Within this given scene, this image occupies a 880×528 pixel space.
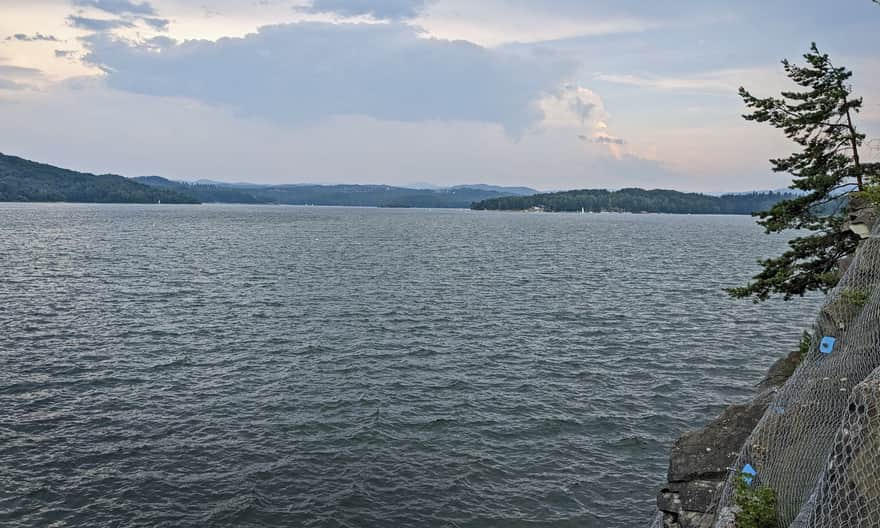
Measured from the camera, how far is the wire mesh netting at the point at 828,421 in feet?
23.5

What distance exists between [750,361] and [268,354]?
2888 centimetres

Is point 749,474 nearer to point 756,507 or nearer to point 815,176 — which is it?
point 756,507

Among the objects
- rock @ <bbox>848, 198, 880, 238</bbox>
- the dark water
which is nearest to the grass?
the dark water

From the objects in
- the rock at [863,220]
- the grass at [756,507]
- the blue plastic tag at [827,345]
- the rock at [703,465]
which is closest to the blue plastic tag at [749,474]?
the grass at [756,507]

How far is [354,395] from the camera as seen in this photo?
28219 millimetres

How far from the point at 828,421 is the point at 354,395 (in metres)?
21.0

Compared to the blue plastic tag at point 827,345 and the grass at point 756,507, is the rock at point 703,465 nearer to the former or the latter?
the grass at point 756,507

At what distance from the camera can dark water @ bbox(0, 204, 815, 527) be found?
19.5m

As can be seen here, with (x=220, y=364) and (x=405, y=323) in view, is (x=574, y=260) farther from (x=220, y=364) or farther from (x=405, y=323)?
(x=220, y=364)

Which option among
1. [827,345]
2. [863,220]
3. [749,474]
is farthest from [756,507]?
[863,220]

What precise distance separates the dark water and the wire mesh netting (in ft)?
27.4

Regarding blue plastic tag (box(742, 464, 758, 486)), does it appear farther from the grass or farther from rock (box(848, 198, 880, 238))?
rock (box(848, 198, 880, 238))

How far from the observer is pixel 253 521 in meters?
18.2

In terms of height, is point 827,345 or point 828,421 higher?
point 827,345
